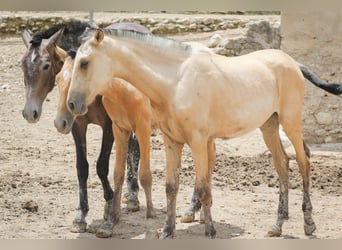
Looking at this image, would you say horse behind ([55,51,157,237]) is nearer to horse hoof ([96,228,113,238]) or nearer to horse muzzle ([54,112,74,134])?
horse hoof ([96,228,113,238])

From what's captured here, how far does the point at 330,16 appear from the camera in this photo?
775 centimetres

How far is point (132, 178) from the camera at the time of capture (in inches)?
236

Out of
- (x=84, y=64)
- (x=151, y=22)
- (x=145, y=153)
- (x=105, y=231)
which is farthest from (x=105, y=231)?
(x=151, y=22)

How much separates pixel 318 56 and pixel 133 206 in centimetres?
330

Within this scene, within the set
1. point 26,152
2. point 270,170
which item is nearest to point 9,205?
point 26,152

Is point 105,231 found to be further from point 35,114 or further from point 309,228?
point 309,228

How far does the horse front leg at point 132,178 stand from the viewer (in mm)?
5859

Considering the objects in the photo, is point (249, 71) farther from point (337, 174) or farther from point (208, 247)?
point (208, 247)

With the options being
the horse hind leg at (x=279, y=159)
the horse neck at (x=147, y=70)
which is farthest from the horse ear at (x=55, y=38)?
the horse hind leg at (x=279, y=159)

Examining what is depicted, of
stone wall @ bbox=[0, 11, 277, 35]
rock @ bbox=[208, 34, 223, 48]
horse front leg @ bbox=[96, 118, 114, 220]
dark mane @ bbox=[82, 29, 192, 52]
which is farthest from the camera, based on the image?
stone wall @ bbox=[0, 11, 277, 35]

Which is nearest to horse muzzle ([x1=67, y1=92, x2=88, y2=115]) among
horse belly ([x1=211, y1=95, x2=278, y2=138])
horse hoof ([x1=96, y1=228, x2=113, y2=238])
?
horse belly ([x1=211, y1=95, x2=278, y2=138])

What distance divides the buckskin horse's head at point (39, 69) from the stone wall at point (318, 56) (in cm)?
361

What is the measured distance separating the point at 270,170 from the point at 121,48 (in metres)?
3.55

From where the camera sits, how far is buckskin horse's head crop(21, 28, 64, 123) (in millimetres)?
4625
